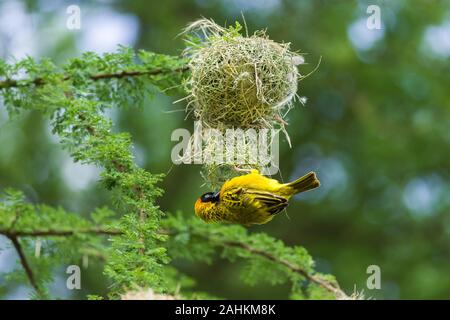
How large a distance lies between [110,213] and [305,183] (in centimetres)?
147

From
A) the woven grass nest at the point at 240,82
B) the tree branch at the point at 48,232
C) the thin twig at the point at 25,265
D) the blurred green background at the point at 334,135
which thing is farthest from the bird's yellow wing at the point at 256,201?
the blurred green background at the point at 334,135

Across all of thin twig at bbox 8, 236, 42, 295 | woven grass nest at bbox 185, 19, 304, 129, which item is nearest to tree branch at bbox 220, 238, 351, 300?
woven grass nest at bbox 185, 19, 304, 129

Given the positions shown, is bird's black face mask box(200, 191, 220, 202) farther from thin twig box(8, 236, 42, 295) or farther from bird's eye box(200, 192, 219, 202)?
thin twig box(8, 236, 42, 295)

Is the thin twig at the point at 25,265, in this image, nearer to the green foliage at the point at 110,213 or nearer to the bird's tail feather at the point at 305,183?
the green foliage at the point at 110,213

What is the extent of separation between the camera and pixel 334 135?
954 cm

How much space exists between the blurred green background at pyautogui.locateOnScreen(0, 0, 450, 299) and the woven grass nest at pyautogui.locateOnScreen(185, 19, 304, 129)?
14.8ft

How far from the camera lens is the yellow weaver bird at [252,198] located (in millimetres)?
3828

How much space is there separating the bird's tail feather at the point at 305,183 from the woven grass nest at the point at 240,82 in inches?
12.2

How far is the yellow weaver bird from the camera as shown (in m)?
3.83

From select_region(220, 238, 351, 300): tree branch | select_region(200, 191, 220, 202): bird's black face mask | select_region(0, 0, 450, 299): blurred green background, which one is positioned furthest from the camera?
select_region(0, 0, 450, 299): blurred green background

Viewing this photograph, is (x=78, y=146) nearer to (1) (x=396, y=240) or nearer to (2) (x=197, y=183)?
(2) (x=197, y=183)

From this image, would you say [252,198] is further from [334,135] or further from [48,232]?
[334,135]

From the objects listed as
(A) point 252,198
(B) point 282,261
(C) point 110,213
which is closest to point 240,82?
(A) point 252,198
